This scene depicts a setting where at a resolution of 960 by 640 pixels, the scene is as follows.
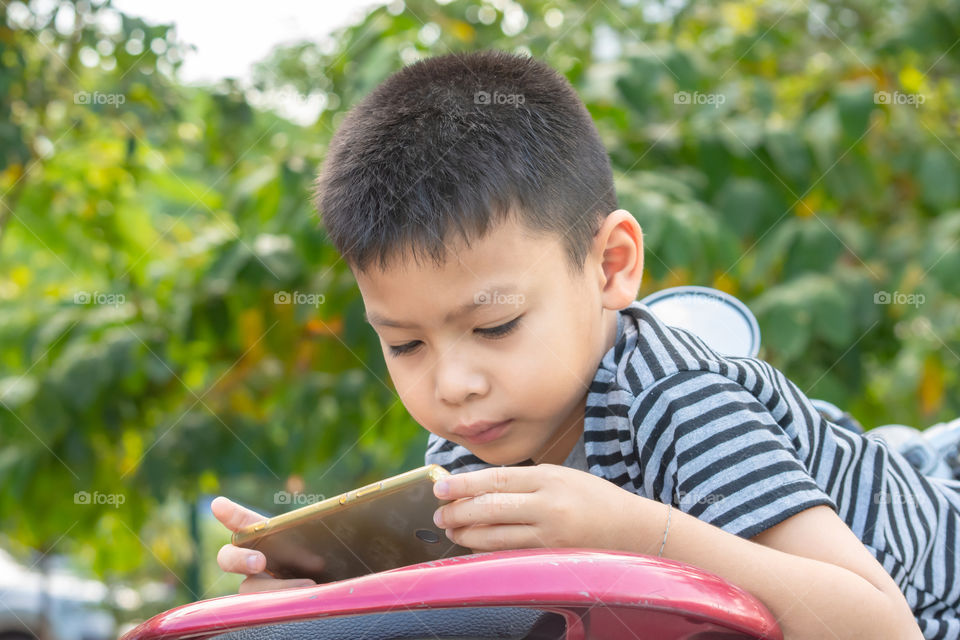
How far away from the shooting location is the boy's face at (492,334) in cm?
90

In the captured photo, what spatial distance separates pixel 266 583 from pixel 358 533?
148mm

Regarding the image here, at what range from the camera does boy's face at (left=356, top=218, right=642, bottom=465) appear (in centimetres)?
90

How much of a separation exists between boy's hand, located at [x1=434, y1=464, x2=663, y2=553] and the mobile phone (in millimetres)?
29

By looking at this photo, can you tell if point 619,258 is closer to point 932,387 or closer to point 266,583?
point 266,583

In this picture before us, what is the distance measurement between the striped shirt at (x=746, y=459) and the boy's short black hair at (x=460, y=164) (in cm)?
16

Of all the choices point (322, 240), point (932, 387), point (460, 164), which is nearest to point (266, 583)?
point (460, 164)

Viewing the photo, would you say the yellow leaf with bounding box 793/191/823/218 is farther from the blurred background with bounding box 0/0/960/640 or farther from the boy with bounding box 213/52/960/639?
the boy with bounding box 213/52/960/639

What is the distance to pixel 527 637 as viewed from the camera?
642 mm

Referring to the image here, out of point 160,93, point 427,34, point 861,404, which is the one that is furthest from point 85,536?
point 861,404

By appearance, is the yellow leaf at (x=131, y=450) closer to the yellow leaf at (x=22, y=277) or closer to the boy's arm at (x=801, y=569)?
the yellow leaf at (x=22, y=277)

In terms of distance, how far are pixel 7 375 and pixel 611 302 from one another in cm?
293

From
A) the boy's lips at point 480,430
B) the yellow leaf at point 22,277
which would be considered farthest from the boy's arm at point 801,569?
the yellow leaf at point 22,277

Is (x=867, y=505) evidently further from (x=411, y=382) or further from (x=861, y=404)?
(x=861, y=404)

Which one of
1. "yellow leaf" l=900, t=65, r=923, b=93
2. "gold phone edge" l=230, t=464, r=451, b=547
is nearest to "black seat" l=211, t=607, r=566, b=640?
"gold phone edge" l=230, t=464, r=451, b=547
